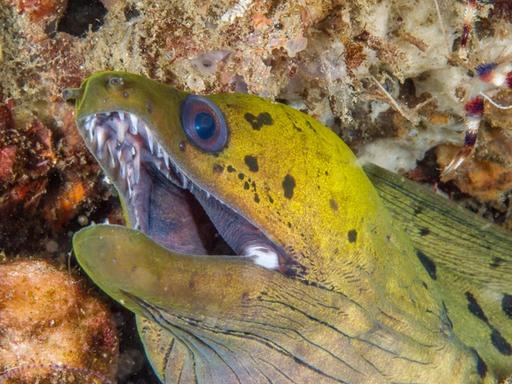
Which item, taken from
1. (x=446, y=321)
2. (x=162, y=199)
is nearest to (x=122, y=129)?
(x=162, y=199)

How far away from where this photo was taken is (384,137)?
4.18 metres

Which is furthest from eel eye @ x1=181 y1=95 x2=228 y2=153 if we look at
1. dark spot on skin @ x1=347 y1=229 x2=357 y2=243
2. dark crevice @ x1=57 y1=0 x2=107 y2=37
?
dark crevice @ x1=57 y1=0 x2=107 y2=37

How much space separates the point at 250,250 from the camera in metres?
2.25

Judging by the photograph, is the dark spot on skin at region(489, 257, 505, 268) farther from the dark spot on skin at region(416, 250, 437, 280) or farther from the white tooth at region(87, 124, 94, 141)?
the white tooth at region(87, 124, 94, 141)

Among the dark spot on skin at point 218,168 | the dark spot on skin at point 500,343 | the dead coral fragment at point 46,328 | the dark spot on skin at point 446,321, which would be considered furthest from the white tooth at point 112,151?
the dark spot on skin at point 500,343

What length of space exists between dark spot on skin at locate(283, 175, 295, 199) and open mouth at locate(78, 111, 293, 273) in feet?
0.64

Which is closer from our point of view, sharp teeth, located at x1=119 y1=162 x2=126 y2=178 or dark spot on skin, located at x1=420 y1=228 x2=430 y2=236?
sharp teeth, located at x1=119 y1=162 x2=126 y2=178

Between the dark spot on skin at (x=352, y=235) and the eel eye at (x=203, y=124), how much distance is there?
0.74 meters

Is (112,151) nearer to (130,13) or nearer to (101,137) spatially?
(101,137)

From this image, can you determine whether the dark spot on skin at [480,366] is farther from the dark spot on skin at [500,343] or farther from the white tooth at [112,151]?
the white tooth at [112,151]

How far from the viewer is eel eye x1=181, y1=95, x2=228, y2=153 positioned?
2.12 metres

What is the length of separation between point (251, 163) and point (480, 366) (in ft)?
6.70

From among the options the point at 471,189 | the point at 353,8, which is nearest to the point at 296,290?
the point at 353,8

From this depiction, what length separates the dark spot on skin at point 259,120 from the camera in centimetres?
231
